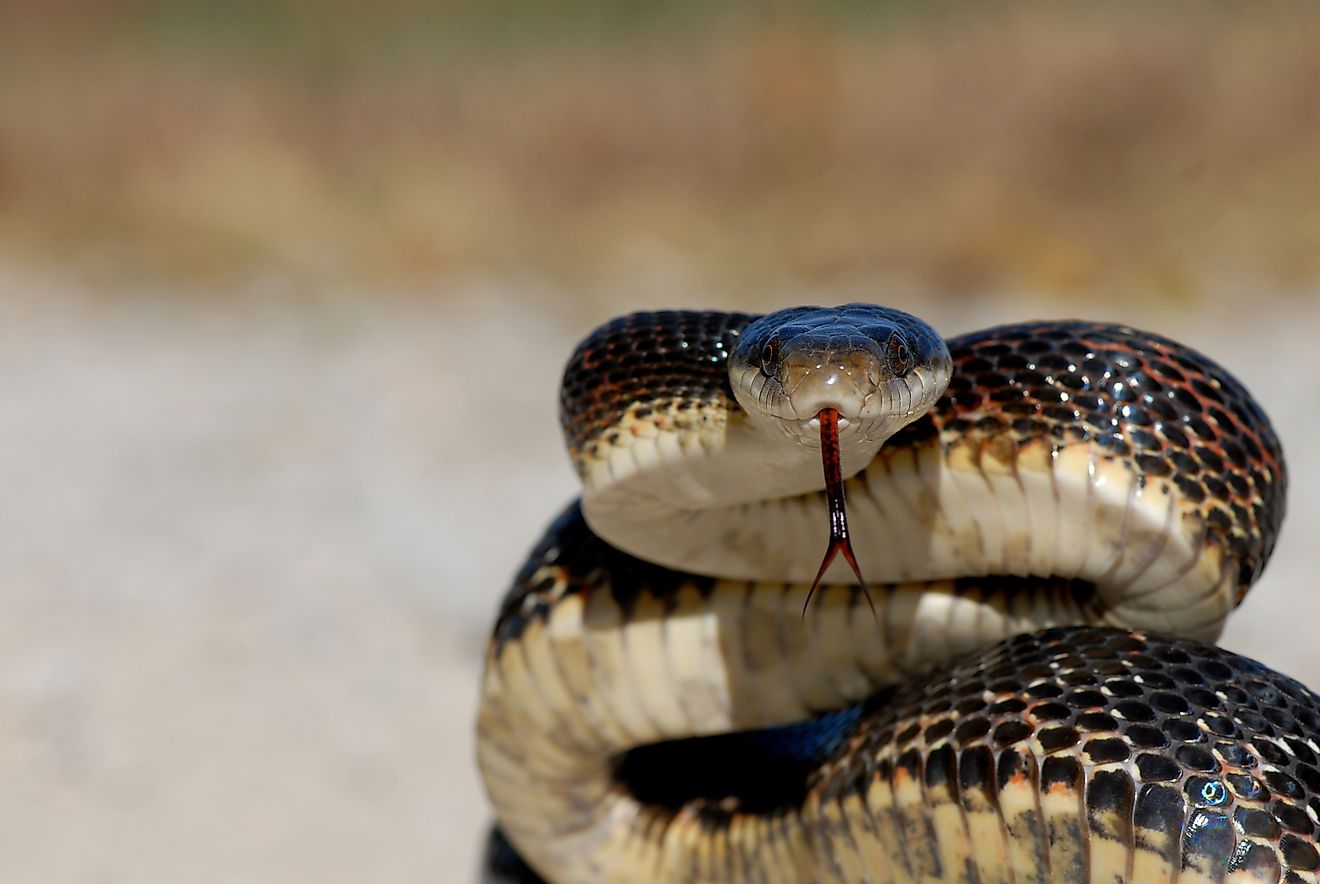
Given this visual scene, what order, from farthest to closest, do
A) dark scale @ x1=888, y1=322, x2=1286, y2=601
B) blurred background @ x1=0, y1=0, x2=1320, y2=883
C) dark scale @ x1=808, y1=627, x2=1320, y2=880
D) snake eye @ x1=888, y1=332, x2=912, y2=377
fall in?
blurred background @ x1=0, y1=0, x2=1320, y2=883 < dark scale @ x1=888, y1=322, x2=1286, y2=601 < snake eye @ x1=888, y1=332, x2=912, y2=377 < dark scale @ x1=808, y1=627, x2=1320, y2=880

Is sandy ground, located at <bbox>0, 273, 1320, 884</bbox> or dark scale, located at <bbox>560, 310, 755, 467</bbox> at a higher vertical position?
dark scale, located at <bbox>560, 310, 755, 467</bbox>

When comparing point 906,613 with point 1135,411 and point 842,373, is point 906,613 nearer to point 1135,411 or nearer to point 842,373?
point 1135,411

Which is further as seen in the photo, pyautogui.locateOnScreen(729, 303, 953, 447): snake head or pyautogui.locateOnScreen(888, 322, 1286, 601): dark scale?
pyautogui.locateOnScreen(888, 322, 1286, 601): dark scale

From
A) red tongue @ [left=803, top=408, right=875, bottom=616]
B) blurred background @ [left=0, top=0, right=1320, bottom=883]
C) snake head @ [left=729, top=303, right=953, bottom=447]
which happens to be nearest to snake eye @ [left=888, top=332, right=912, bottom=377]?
snake head @ [left=729, top=303, right=953, bottom=447]

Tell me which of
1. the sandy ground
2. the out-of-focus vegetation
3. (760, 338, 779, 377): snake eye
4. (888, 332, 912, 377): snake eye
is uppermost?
the out-of-focus vegetation

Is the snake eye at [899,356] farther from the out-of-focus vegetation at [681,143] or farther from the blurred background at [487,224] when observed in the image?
the out-of-focus vegetation at [681,143]

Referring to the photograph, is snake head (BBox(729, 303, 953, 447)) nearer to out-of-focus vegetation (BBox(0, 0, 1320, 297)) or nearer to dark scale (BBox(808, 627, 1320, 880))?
dark scale (BBox(808, 627, 1320, 880))

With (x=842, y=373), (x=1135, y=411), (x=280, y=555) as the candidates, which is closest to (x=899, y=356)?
(x=842, y=373)
